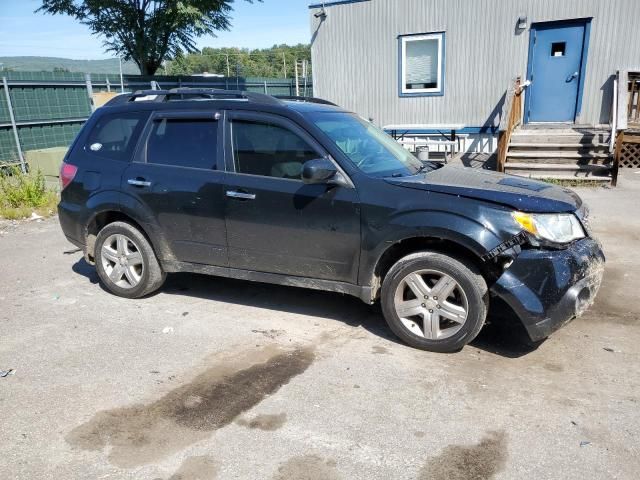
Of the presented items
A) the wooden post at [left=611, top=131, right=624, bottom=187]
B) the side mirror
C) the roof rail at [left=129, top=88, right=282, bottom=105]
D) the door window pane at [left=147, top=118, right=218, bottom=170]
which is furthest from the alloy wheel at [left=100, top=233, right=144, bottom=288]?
the wooden post at [left=611, top=131, right=624, bottom=187]

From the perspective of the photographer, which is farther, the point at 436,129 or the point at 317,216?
the point at 436,129

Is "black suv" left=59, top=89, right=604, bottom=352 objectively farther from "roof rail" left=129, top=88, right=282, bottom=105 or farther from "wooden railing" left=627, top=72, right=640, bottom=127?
"wooden railing" left=627, top=72, right=640, bottom=127

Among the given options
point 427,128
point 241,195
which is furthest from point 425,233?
point 427,128

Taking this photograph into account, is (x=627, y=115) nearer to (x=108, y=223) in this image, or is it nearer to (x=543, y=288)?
(x=543, y=288)

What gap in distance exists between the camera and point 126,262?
5.09m

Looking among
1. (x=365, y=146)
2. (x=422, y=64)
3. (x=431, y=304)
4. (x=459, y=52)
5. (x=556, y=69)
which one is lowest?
(x=431, y=304)

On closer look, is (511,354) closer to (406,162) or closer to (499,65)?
(406,162)

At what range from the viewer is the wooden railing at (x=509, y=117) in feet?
37.1

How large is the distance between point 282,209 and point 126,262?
186cm

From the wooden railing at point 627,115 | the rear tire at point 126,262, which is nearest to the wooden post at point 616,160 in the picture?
the wooden railing at point 627,115

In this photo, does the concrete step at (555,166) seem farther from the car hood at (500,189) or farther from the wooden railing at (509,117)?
the car hood at (500,189)

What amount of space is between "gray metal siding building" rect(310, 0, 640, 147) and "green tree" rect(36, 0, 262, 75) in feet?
35.0

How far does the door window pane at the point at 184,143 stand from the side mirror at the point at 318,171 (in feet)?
3.29

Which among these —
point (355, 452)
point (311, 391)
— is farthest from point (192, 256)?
point (355, 452)
